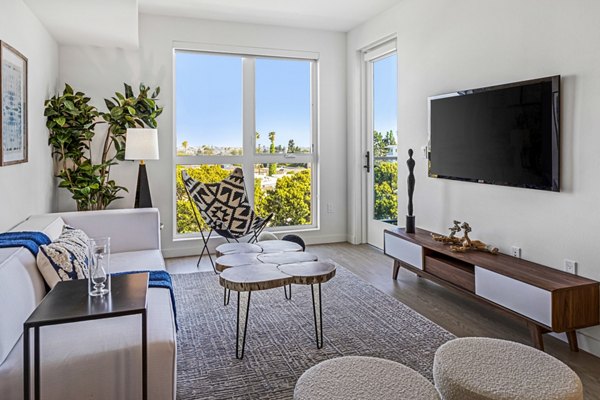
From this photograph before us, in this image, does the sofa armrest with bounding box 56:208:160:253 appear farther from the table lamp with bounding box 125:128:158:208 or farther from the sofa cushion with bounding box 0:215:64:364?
the sofa cushion with bounding box 0:215:64:364

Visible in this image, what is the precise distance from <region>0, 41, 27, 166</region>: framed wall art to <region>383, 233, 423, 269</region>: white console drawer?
9.76 feet

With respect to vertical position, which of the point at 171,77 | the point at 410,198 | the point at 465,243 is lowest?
the point at 465,243

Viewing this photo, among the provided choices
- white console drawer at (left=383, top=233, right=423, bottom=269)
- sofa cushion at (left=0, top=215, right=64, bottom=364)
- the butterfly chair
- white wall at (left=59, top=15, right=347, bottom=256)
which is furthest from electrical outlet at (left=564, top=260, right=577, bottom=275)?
white wall at (left=59, top=15, right=347, bottom=256)

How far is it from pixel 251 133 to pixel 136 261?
101 inches

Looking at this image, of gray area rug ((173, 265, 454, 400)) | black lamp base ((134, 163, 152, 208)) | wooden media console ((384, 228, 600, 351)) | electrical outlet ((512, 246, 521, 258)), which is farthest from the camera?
black lamp base ((134, 163, 152, 208))

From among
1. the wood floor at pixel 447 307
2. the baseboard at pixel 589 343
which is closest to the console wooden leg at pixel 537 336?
the wood floor at pixel 447 307

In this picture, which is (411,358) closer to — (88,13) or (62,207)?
(88,13)

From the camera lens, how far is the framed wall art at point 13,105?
2.61m

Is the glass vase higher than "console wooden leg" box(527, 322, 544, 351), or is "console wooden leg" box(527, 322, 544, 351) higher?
the glass vase

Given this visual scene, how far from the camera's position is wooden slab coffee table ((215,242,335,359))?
7.98 ft

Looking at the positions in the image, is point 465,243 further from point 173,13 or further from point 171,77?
point 173,13

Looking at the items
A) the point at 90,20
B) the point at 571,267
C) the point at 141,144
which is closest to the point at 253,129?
the point at 141,144

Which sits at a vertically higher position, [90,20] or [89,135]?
[90,20]

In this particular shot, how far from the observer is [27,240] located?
2.27m
